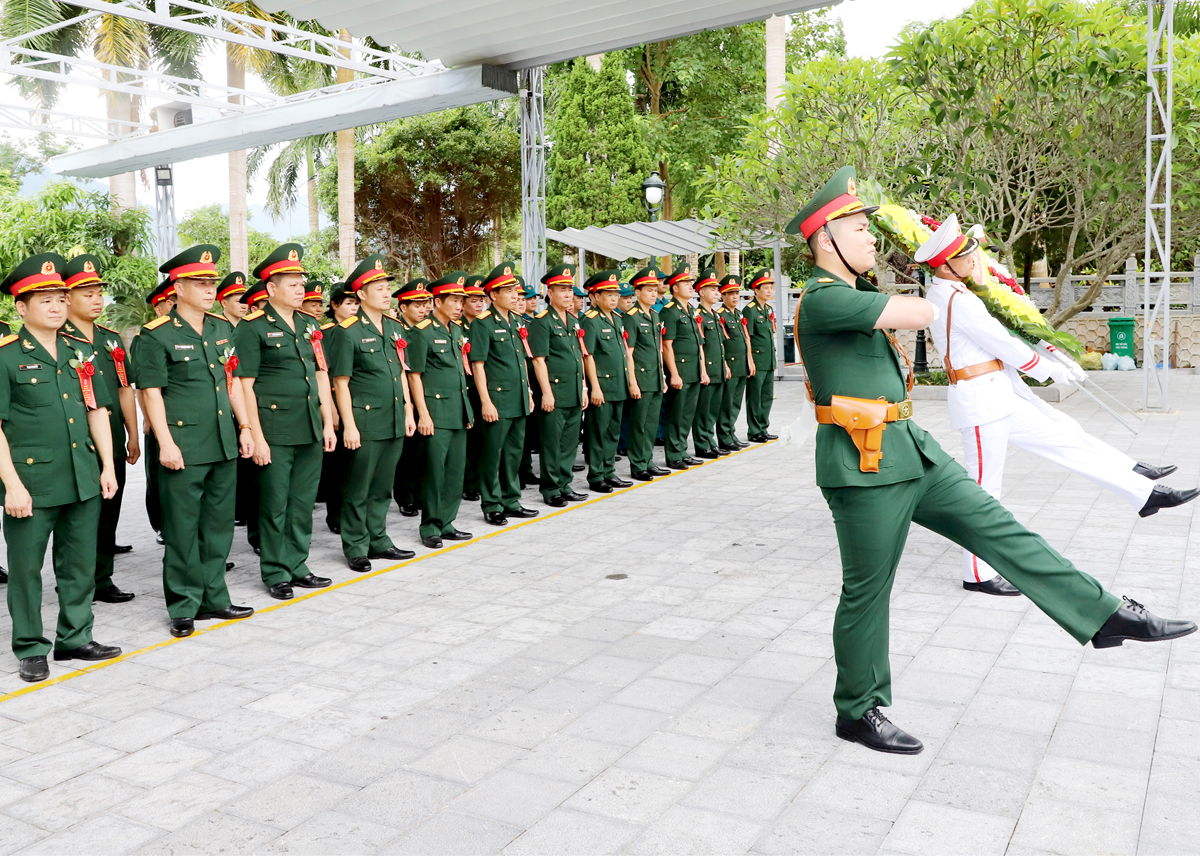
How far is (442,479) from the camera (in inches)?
273

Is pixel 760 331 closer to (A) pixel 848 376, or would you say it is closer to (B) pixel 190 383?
(B) pixel 190 383

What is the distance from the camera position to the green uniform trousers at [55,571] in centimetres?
447

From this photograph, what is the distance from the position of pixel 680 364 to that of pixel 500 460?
2.53 meters

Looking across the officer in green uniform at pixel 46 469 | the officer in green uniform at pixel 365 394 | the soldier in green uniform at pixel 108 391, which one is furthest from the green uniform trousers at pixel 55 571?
the officer in green uniform at pixel 365 394

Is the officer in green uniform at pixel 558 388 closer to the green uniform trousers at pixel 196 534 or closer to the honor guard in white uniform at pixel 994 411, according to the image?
the green uniform trousers at pixel 196 534

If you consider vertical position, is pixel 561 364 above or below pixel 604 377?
above

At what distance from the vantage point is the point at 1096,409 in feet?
42.9

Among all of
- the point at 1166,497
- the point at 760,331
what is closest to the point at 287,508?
the point at 1166,497

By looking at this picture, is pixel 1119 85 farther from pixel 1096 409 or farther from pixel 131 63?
pixel 131 63

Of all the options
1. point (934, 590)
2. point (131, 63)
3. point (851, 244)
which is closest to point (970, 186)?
point (934, 590)

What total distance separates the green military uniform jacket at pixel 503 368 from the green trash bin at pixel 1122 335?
51.3 ft

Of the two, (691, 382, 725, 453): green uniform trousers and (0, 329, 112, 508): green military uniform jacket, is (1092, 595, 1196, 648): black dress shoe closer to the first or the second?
(0, 329, 112, 508): green military uniform jacket

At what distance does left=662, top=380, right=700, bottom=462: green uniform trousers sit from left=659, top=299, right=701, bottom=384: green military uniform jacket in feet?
0.41

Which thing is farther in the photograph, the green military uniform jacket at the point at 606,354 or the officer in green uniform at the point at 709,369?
the officer in green uniform at the point at 709,369
